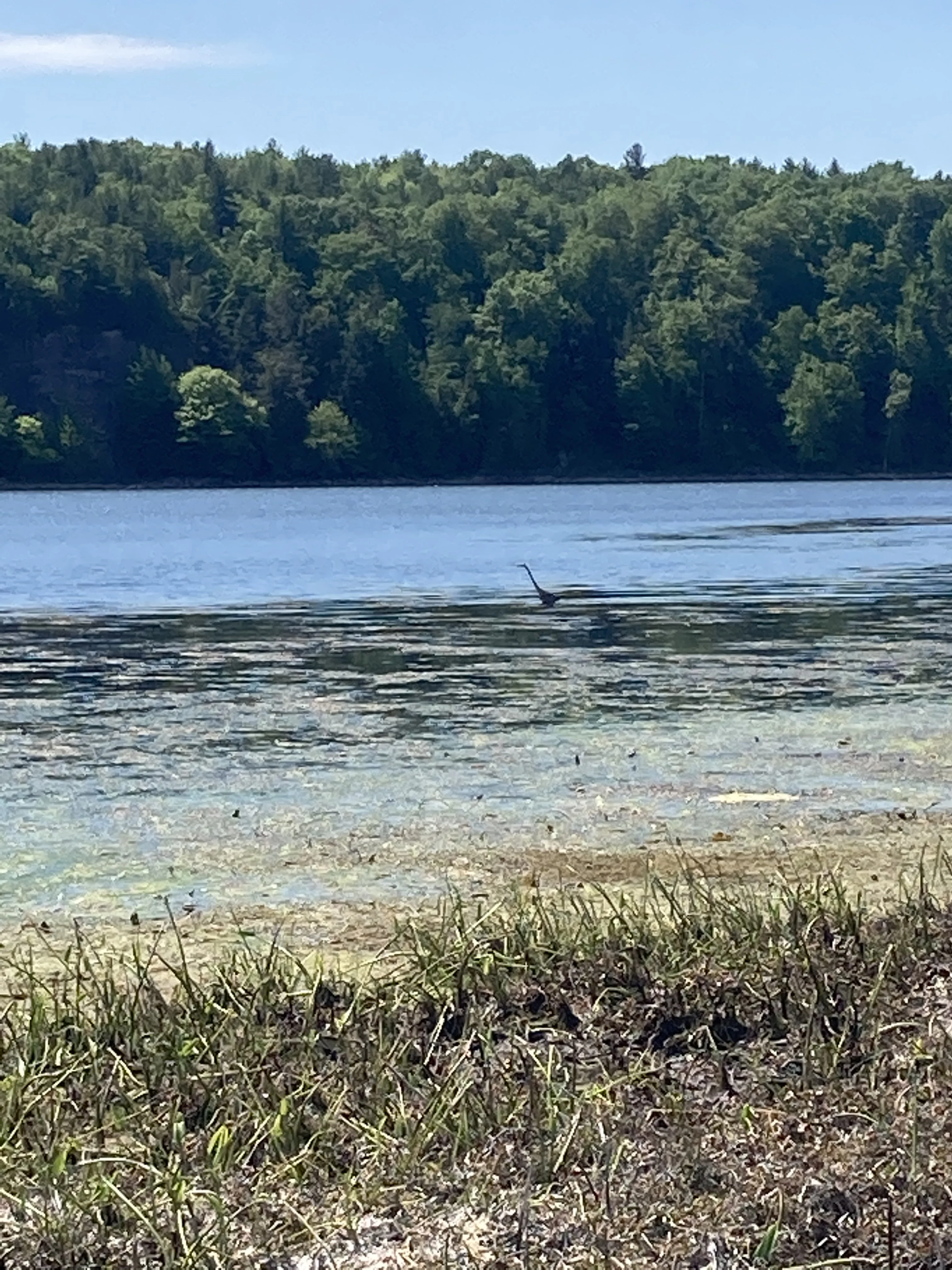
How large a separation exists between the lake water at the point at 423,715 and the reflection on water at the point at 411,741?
5 centimetres

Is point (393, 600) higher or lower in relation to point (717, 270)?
lower

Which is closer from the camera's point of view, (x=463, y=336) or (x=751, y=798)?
(x=751, y=798)

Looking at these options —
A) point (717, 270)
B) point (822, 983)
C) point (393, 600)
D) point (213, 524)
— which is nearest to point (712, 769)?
point (822, 983)

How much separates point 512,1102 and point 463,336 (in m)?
169

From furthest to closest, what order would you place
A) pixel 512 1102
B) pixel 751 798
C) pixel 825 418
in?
pixel 825 418, pixel 751 798, pixel 512 1102

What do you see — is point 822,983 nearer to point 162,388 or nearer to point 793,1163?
point 793,1163

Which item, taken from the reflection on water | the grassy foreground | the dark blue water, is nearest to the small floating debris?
the reflection on water

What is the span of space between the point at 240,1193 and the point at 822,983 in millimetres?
2550

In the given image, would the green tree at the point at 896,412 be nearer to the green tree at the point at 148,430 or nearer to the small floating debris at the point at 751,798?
the green tree at the point at 148,430

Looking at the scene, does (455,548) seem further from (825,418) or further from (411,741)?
(825,418)

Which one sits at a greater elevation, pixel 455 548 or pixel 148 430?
pixel 148 430

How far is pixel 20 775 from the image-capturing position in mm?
17562

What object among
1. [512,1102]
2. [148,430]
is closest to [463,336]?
[148,430]

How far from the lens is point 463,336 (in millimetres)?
173875
